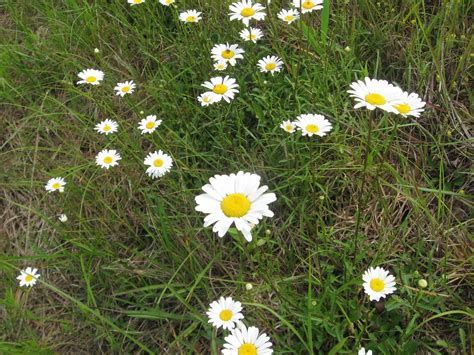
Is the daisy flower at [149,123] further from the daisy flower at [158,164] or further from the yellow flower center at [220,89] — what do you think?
the yellow flower center at [220,89]

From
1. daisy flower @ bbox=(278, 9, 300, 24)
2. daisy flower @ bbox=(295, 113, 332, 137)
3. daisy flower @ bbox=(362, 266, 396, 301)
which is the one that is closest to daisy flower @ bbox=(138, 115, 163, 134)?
daisy flower @ bbox=(295, 113, 332, 137)

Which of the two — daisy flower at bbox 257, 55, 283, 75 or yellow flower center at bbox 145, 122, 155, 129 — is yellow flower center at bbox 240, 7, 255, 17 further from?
yellow flower center at bbox 145, 122, 155, 129

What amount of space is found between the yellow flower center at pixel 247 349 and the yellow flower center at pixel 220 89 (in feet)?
3.93

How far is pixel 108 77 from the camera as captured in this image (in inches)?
106

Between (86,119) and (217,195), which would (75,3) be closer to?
(86,119)

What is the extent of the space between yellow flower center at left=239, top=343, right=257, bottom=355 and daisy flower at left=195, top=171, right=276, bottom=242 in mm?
382

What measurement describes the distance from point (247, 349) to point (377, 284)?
0.49 meters

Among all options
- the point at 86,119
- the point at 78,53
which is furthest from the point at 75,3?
the point at 86,119

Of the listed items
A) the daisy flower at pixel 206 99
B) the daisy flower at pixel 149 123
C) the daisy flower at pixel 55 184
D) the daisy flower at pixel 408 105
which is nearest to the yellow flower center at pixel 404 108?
the daisy flower at pixel 408 105

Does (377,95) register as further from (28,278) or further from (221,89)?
(28,278)

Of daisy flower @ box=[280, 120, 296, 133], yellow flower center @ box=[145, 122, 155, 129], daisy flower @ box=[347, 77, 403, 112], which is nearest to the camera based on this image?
daisy flower @ box=[347, 77, 403, 112]

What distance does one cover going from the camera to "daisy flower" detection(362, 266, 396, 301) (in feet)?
4.83

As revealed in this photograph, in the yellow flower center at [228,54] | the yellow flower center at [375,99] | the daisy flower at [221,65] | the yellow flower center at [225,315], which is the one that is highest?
the yellow flower center at [228,54]

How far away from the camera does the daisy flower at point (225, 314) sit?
1506 mm
